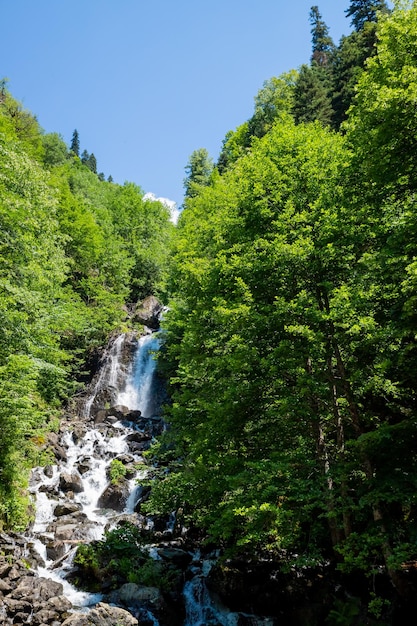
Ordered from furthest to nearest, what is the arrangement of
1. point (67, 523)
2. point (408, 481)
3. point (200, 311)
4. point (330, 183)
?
point (67, 523) → point (200, 311) → point (330, 183) → point (408, 481)

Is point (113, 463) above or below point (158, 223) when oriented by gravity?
below

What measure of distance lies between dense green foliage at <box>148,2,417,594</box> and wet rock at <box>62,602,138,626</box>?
9.26 ft

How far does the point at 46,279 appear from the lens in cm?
1680

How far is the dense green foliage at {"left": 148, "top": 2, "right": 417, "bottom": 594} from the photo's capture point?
7.85 meters

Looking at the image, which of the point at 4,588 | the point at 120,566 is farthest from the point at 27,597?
the point at 120,566

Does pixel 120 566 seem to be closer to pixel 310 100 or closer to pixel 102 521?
pixel 102 521

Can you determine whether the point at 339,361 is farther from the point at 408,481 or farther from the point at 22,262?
the point at 22,262

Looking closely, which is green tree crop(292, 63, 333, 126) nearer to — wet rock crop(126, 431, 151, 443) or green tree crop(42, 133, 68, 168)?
wet rock crop(126, 431, 151, 443)

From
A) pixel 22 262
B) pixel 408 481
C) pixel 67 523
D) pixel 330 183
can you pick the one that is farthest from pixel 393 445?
pixel 22 262

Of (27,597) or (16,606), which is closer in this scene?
(16,606)

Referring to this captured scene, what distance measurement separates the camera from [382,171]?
8.62 metres

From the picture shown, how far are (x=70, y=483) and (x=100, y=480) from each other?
163cm

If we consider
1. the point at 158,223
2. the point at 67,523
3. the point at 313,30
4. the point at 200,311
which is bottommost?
the point at 67,523

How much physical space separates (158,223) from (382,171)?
4486 centimetres
